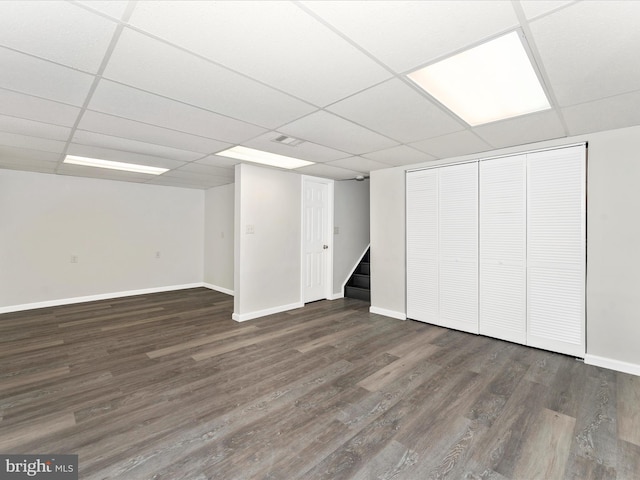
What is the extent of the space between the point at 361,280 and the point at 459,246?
2.52m

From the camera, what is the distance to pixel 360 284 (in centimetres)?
632

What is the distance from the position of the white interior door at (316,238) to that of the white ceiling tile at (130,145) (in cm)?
212

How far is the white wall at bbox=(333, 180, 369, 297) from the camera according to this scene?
6.15 m

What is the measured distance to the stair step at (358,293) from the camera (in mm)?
5961

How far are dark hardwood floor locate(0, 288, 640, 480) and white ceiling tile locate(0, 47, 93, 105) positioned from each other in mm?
2412

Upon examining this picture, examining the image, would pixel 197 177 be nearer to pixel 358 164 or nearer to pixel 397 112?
pixel 358 164

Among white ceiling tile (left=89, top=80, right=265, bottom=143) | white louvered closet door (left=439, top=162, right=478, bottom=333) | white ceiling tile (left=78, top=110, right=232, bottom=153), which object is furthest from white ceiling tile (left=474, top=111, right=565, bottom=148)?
white ceiling tile (left=78, top=110, right=232, bottom=153)

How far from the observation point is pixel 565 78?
2025mm

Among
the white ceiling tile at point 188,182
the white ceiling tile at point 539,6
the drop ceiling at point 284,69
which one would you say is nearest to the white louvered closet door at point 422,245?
the drop ceiling at point 284,69

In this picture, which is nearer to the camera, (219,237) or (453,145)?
(453,145)

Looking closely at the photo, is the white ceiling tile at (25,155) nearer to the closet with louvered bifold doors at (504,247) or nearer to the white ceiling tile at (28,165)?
the white ceiling tile at (28,165)

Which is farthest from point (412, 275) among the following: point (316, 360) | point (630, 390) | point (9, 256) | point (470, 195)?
point (9, 256)

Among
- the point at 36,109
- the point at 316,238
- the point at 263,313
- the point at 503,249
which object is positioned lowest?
the point at 263,313

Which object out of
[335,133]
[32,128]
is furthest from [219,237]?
[335,133]
